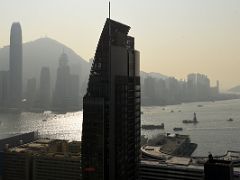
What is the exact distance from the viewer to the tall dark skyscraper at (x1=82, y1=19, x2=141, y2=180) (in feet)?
59.8

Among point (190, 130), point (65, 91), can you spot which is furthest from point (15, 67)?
point (190, 130)

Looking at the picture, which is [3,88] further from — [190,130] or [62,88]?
[190,130]

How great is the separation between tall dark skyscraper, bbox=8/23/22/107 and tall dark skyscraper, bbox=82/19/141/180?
8762cm

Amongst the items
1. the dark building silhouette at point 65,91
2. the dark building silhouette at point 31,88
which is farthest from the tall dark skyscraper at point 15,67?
the dark building silhouette at point 65,91

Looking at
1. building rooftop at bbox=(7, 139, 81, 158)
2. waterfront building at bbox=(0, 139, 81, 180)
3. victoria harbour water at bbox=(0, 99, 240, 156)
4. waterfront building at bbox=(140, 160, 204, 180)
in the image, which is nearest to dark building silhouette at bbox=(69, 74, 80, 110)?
victoria harbour water at bbox=(0, 99, 240, 156)

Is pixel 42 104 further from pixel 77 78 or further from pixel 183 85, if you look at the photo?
pixel 183 85

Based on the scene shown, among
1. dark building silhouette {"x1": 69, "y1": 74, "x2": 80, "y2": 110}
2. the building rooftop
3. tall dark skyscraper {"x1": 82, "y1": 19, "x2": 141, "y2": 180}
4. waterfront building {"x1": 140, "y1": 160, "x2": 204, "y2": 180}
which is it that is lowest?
waterfront building {"x1": 140, "y1": 160, "x2": 204, "y2": 180}

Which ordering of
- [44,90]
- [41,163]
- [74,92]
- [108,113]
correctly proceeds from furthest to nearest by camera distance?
[74,92], [44,90], [41,163], [108,113]

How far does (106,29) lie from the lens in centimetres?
1878

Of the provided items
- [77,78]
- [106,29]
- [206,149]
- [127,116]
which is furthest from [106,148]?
[77,78]

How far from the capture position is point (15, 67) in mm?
112188

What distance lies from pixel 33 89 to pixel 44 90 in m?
4.76

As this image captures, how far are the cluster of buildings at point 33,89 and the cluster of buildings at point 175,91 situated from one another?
2521cm

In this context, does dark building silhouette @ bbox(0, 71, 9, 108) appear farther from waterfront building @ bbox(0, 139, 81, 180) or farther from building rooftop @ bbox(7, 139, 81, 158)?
waterfront building @ bbox(0, 139, 81, 180)
